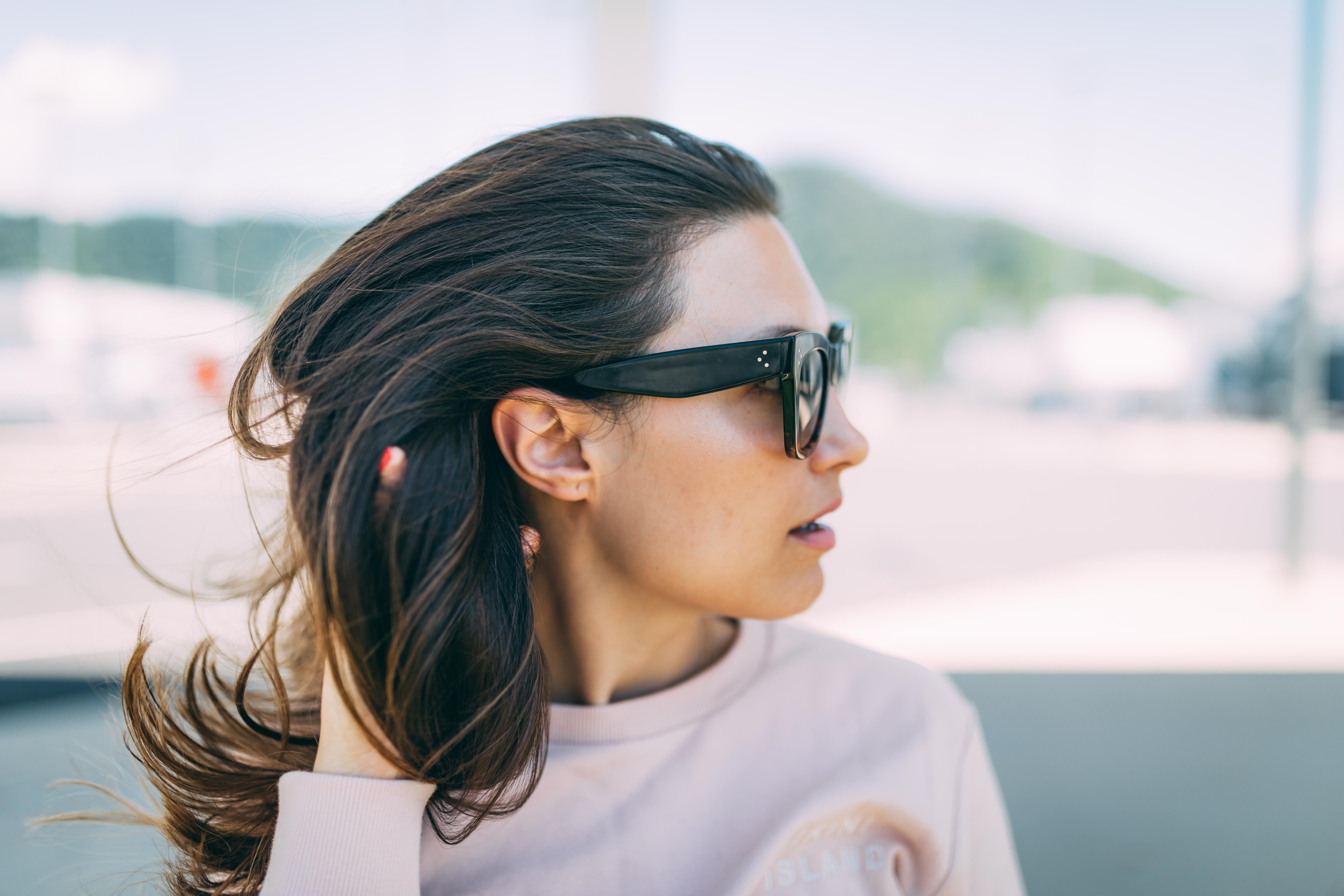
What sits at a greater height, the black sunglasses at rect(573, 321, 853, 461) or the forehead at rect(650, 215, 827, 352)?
the forehead at rect(650, 215, 827, 352)

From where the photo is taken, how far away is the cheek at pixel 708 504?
112cm

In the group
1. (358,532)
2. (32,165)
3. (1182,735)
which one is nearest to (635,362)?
(358,532)

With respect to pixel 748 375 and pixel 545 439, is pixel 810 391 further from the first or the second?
pixel 545 439

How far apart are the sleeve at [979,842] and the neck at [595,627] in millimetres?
473

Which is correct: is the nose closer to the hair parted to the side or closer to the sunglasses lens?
the sunglasses lens

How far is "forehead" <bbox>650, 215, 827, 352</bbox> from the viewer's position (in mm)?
1122

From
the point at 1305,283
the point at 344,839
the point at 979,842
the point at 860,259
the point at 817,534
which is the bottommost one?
the point at 979,842

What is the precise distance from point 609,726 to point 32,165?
5360 mm

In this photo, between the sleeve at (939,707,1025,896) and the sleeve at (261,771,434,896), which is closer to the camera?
the sleeve at (261,771,434,896)

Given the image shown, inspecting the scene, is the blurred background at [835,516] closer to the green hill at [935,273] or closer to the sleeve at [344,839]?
the sleeve at [344,839]

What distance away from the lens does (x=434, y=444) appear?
1034 millimetres

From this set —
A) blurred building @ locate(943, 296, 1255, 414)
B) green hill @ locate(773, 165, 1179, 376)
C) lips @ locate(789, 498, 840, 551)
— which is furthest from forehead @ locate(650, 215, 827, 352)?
blurred building @ locate(943, 296, 1255, 414)

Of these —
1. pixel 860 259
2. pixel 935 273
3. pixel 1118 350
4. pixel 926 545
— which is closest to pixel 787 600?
pixel 926 545

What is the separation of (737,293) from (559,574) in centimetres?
51
